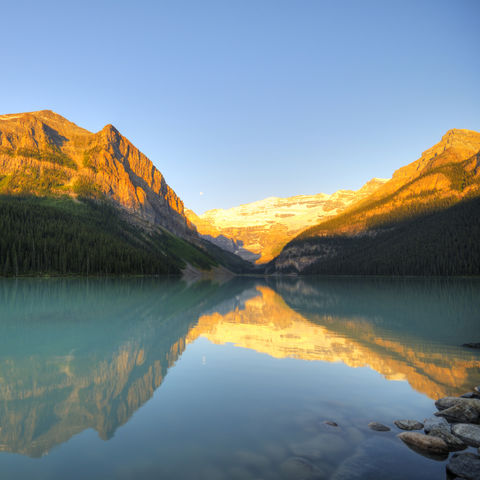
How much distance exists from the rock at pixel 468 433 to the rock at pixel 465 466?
1.39 metres

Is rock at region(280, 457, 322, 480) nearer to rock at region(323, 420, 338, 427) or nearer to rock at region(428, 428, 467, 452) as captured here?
rock at region(323, 420, 338, 427)

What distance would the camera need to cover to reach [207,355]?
25000 mm

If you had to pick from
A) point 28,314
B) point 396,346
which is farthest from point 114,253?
point 396,346

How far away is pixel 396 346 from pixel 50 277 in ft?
459

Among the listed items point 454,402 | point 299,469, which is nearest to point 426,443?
point 299,469

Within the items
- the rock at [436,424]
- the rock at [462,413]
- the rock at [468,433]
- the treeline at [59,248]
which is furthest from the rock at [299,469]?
the treeline at [59,248]

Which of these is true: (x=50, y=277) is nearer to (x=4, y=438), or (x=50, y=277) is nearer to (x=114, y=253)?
(x=114, y=253)

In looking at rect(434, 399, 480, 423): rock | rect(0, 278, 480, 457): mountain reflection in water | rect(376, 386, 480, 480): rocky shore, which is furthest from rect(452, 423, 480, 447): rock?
rect(0, 278, 480, 457): mountain reflection in water

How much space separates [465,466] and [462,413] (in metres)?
4.76

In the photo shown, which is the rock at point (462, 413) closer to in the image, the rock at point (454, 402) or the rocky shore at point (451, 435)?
the rocky shore at point (451, 435)

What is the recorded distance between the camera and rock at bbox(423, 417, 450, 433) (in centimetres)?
1271

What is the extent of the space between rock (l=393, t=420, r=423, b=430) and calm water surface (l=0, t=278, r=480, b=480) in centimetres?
44

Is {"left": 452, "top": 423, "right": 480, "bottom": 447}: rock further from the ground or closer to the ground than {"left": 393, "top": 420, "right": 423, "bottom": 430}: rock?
further from the ground

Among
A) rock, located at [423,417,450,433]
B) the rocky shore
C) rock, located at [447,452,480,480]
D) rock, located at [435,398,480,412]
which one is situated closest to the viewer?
rock, located at [447,452,480,480]
